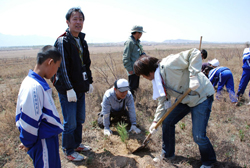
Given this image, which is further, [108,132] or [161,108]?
[108,132]

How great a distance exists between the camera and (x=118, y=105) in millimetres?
3570

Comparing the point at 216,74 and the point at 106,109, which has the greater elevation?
the point at 216,74

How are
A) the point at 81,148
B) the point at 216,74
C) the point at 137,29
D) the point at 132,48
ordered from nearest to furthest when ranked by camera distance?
the point at 81,148
the point at 137,29
the point at 132,48
the point at 216,74

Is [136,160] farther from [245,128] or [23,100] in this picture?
[245,128]

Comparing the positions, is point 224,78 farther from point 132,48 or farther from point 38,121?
point 38,121

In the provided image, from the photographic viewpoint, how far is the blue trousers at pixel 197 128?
6.61 ft

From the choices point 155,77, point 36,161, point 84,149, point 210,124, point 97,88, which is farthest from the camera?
point 97,88

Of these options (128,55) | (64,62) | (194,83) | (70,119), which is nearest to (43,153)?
(70,119)

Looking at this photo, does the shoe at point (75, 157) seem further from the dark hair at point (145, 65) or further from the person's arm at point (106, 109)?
the dark hair at point (145, 65)

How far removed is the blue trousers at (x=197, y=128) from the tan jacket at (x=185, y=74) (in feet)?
0.35

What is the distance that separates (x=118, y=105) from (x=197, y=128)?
6.12 feet

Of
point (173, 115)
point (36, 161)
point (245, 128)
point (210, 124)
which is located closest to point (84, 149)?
point (36, 161)

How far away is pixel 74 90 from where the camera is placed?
2.40 meters

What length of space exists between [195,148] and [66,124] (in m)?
2.14
